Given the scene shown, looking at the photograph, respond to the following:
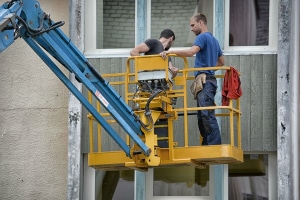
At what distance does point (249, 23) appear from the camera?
15.1 m

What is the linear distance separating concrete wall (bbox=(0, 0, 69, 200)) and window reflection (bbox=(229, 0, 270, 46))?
2.56 meters

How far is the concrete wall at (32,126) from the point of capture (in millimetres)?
14961

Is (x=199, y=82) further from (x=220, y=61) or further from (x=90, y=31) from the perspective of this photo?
(x=90, y=31)

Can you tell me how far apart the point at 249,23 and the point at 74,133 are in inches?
123

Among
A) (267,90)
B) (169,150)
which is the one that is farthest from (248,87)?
(169,150)

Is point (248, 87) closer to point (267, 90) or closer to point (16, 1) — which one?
point (267, 90)

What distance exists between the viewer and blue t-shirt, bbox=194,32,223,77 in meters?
13.0

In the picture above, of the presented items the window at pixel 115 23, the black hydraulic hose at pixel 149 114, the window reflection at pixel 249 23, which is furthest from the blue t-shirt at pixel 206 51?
the window at pixel 115 23

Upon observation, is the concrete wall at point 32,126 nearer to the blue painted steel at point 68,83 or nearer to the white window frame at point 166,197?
the white window frame at point 166,197

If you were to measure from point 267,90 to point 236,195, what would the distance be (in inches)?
63.7

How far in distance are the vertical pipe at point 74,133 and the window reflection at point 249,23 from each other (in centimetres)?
233

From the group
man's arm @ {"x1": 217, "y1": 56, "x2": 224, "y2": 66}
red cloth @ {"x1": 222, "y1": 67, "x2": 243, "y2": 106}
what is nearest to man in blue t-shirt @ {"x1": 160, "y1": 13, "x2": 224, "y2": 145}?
red cloth @ {"x1": 222, "y1": 67, "x2": 243, "y2": 106}

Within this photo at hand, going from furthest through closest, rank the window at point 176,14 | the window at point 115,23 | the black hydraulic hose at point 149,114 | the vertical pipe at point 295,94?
the window at point 115,23 < the window at point 176,14 < the vertical pipe at point 295,94 < the black hydraulic hose at point 149,114

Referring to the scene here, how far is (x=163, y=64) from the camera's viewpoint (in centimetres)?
1228
